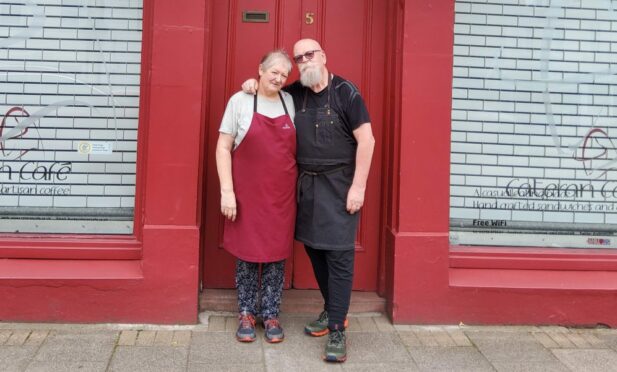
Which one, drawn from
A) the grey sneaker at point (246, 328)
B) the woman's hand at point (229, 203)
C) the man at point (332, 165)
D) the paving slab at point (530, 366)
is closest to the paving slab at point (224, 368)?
the grey sneaker at point (246, 328)

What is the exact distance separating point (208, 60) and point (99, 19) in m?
0.85

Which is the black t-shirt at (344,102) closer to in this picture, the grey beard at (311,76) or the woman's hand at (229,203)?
the grey beard at (311,76)

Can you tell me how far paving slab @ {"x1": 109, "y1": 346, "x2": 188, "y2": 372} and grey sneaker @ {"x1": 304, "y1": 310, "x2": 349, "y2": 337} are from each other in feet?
2.74

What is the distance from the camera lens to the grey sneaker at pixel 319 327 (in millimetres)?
3979

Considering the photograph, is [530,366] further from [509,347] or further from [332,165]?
[332,165]

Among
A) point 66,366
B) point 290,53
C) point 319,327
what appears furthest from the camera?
point 290,53

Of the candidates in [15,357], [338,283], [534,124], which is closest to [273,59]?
[338,283]

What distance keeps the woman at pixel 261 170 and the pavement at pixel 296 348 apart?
25 cm

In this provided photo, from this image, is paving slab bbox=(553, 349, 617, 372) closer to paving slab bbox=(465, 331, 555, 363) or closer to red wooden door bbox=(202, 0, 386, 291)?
paving slab bbox=(465, 331, 555, 363)

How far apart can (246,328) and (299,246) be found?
0.85 m

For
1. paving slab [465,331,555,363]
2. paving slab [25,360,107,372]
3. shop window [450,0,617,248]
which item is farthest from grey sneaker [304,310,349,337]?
paving slab [25,360,107,372]

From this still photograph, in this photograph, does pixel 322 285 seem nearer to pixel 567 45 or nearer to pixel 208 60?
pixel 208 60

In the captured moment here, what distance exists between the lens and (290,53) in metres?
4.35

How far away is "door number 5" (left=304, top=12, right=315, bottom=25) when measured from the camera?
14.3 ft
